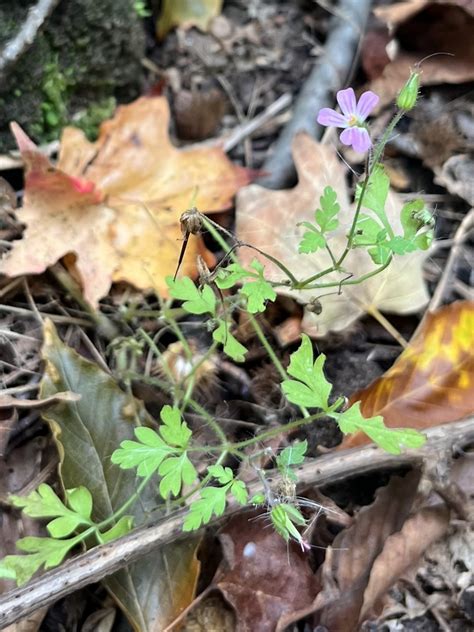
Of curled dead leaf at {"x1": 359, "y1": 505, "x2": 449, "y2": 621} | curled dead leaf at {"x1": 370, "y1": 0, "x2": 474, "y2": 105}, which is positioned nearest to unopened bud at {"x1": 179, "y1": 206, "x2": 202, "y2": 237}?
curled dead leaf at {"x1": 359, "y1": 505, "x2": 449, "y2": 621}

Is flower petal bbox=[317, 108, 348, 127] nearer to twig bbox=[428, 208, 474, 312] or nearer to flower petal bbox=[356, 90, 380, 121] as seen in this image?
flower petal bbox=[356, 90, 380, 121]

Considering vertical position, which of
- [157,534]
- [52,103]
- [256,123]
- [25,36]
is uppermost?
[25,36]

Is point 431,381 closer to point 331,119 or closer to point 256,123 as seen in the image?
point 331,119


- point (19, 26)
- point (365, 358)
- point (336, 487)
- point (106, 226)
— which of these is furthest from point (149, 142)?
point (336, 487)

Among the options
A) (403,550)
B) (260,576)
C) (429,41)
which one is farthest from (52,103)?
(403,550)

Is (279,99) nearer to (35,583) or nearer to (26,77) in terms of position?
(26,77)

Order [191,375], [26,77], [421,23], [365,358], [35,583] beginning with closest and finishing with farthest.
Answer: [35,583], [191,375], [365,358], [26,77], [421,23]
